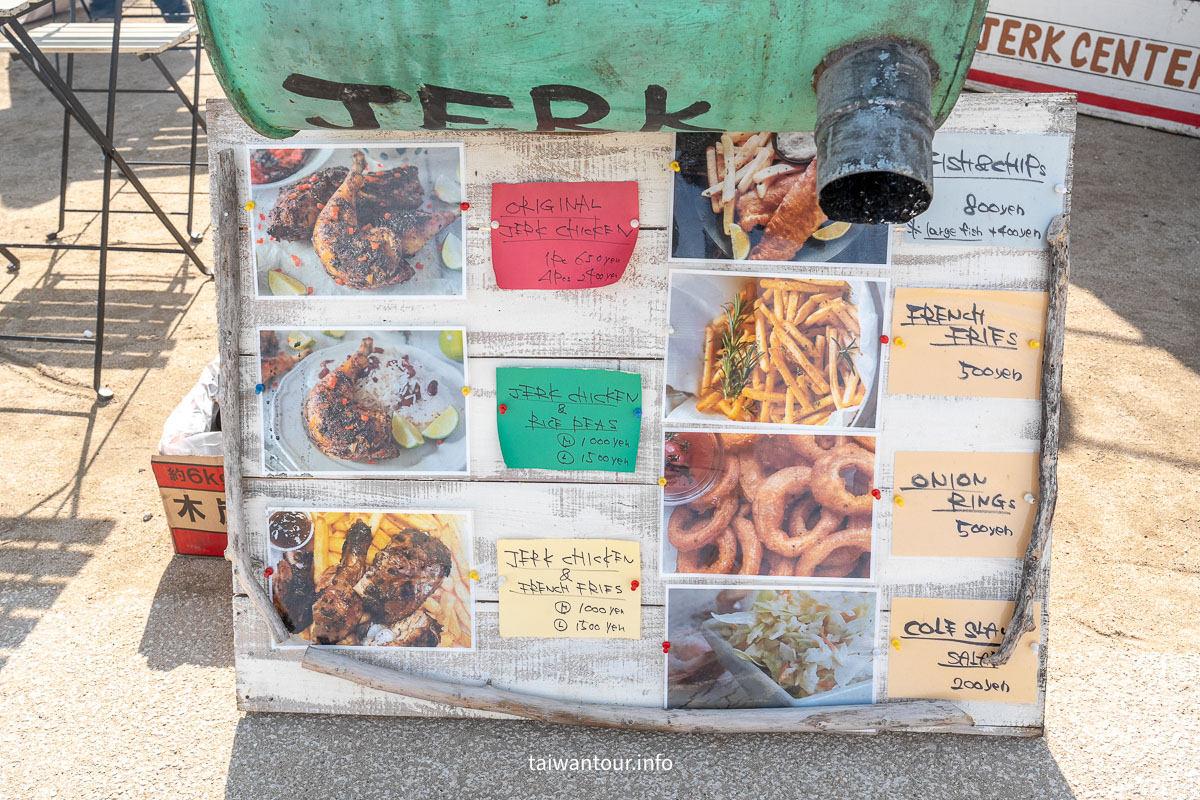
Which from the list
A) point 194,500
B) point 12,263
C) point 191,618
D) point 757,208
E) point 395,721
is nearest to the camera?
point 757,208

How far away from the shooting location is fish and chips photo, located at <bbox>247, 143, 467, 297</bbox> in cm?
221

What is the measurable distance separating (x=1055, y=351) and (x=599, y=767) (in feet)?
5.20

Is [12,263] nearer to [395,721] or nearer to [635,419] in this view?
[395,721]

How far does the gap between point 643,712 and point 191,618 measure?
1551 millimetres

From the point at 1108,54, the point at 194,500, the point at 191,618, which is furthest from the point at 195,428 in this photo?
the point at 1108,54

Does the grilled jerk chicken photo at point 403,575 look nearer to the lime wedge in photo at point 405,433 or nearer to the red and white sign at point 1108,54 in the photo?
the lime wedge in photo at point 405,433

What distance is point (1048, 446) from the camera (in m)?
2.23

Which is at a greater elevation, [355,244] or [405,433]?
[355,244]

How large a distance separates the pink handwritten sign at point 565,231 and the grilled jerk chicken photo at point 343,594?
0.82 m

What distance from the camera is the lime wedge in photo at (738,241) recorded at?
7.14 ft

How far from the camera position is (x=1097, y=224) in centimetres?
558

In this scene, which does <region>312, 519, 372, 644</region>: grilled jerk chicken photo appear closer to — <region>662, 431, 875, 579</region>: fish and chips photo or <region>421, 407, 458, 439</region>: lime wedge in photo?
<region>421, 407, 458, 439</region>: lime wedge in photo

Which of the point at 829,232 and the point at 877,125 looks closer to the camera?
the point at 877,125

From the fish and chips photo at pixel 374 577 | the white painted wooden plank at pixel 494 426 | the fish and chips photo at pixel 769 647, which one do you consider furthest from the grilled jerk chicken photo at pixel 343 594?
the fish and chips photo at pixel 769 647
